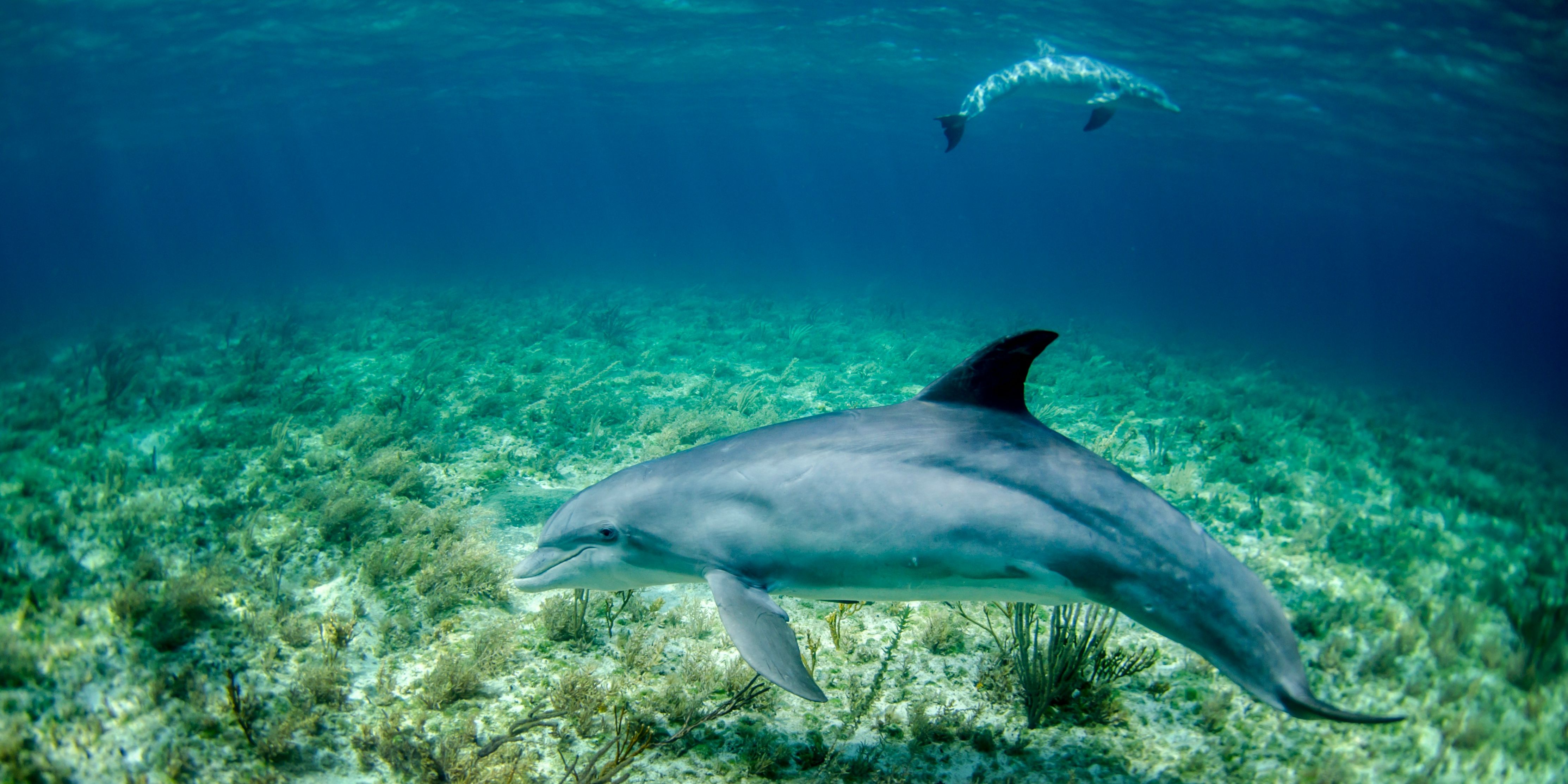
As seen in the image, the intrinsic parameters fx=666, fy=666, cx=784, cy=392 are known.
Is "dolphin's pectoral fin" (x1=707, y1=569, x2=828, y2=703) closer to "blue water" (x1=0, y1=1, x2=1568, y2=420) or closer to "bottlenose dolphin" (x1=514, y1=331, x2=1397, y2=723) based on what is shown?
"bottlenose dolphin" (x1=514, y1=331, x2=1397, y2=723)

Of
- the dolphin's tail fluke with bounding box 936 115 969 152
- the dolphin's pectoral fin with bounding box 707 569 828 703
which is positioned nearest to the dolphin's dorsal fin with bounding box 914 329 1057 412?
the dolphin's pectoral fin with bounding box 707 569 828 703

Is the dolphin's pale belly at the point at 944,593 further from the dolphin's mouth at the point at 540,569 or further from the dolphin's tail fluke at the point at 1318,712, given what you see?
the dolphin's mouth at the point at 540,569

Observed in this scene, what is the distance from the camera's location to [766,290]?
89.1ft

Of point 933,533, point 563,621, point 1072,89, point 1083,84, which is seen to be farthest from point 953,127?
point 933,533

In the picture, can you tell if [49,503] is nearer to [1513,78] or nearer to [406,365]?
[406,365]

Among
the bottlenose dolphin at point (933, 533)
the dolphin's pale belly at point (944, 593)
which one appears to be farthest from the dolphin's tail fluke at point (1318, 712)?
the dolphin's pale belly at point (944, 593)

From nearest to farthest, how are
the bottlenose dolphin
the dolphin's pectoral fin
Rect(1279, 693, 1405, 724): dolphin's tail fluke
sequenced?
Rect(1279, 693, 1405, 724): dolphin's tail fluke < the dolphin's pectoral fin < the bottlenose dolphin

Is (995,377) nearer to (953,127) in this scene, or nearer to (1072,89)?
(953,127)

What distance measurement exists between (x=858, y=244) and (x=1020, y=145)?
189 ft

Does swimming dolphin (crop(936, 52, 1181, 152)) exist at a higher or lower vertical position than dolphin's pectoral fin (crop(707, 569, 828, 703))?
higher

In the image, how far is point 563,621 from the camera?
173 inches

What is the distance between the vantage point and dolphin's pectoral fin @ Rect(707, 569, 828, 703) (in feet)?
7.82

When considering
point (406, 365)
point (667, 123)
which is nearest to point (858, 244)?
point (667, 123)

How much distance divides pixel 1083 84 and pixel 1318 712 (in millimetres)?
19512
